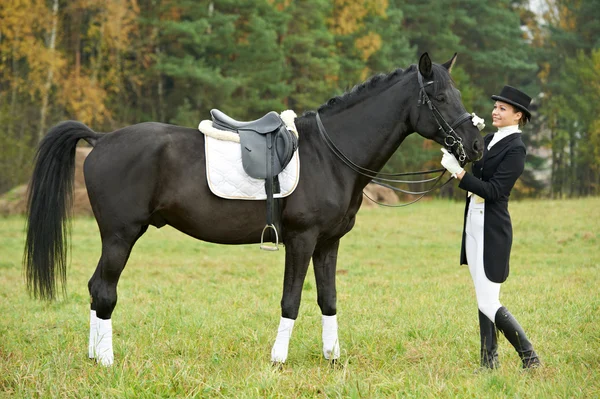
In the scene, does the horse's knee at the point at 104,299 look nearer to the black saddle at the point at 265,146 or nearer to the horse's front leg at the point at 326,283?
the black saddle at the point at 265,146

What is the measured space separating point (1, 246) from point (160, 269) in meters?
4.67

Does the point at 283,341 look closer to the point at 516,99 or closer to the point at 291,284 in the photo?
the point at 291,284

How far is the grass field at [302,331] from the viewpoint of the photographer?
13.8 ft

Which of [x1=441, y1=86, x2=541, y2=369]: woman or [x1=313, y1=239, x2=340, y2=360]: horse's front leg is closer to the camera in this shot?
[x1=441, y1=86, x2=541, y2=369]: woman

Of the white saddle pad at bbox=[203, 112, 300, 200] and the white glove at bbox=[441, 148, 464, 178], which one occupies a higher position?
the white glove at bbox=[441, 148, 464, 178]

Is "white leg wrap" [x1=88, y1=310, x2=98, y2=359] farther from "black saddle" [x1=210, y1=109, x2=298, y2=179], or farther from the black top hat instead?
the black top hat

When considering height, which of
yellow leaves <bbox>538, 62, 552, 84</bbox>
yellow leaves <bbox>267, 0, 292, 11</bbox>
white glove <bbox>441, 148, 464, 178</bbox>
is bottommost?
white glove <bbox>441, 148, 464, 178</bbox>

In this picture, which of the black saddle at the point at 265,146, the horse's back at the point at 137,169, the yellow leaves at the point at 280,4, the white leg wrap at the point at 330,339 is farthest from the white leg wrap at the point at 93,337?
the yellow leaves at the point at 280,4

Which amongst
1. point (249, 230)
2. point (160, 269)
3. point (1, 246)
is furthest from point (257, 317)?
point (1, 246)

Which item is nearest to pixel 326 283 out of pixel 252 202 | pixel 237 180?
pixel 252 202

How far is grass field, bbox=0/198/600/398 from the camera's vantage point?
4.20m

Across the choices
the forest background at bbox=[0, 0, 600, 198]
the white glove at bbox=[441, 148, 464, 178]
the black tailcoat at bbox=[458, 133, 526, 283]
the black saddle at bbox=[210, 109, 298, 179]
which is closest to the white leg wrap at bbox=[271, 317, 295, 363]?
the black saddle at bbox=[210, 109, 298, 179]

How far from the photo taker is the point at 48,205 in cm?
525

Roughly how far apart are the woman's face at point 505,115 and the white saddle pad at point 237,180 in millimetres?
1608
